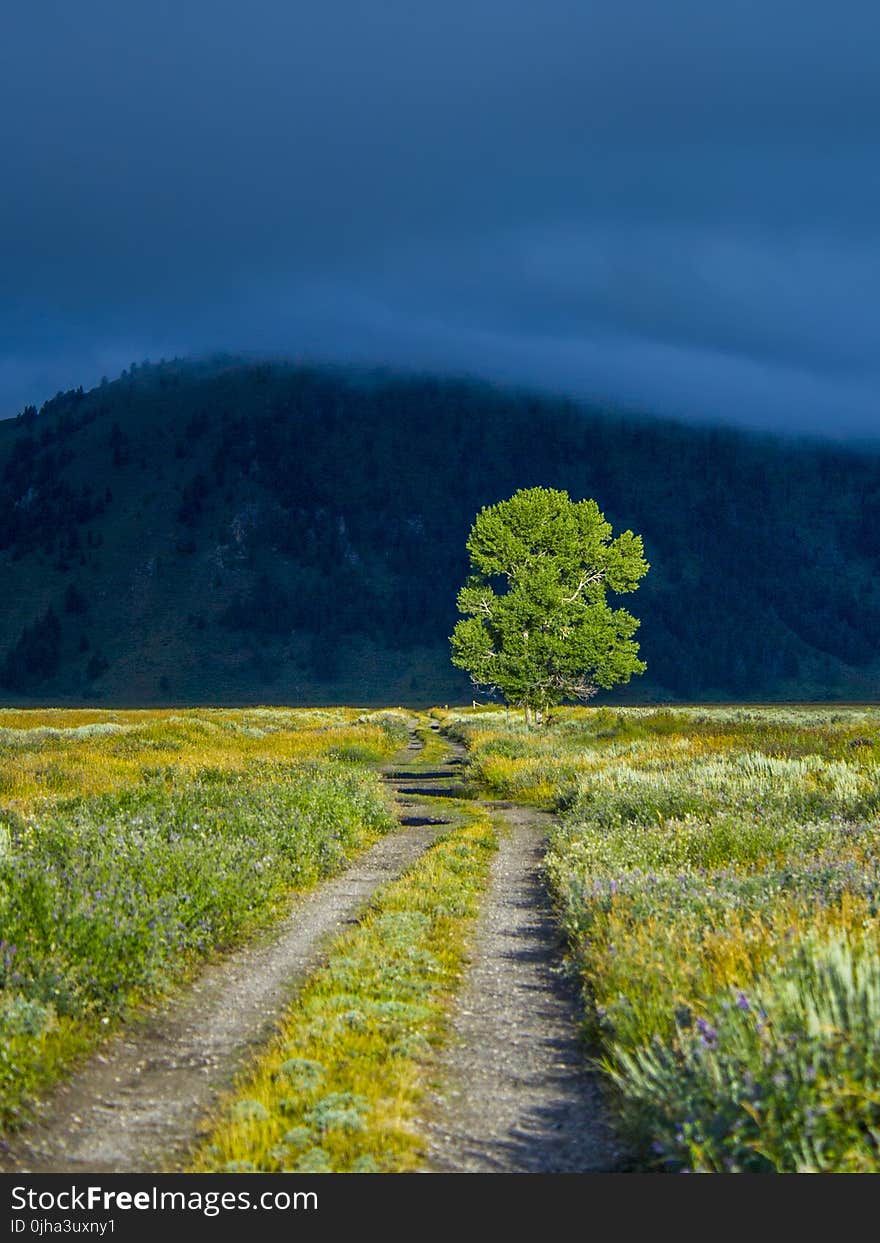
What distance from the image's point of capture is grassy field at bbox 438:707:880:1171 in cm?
533

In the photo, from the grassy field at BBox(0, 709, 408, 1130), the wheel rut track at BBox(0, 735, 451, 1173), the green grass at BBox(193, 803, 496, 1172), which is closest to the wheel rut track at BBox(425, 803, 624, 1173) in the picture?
the green grass at BBox(193, 803, 496, 1172)

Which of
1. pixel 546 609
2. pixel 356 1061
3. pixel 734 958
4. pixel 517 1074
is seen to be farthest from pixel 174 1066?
pixel 546 609

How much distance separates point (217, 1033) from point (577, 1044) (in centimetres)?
291

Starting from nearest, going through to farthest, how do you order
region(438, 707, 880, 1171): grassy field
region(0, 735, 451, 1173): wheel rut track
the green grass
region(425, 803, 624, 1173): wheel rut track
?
region(438, 707, 880, 1171): grassy field
the green grass
region(425, 803, 624, 1173): wheel rut track
region(0, 735, 451, 1173): wheel rut track

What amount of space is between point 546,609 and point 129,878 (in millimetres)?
40486

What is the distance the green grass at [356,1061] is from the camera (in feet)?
19.6

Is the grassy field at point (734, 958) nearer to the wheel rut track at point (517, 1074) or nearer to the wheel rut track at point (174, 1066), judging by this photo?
the wheel rut track at point (517, 1074)

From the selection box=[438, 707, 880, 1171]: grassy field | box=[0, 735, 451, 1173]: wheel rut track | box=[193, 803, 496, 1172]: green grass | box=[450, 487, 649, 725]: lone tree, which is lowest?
box=[0, 735, 451, 1173]: wheel rut track

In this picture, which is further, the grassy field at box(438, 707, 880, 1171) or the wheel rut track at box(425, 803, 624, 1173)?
the wheel rut track at box(425, 803, 624, 1173)

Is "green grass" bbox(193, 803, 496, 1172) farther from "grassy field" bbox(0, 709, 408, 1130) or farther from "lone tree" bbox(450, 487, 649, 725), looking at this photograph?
"lone tree" bbox(450, 487, 649, 725)

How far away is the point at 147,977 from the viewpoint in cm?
945

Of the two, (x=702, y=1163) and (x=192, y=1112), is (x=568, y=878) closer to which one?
(x=192, y=1112)

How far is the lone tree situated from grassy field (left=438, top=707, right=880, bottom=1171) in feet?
95.3

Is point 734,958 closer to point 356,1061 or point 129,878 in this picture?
point 356,1061
